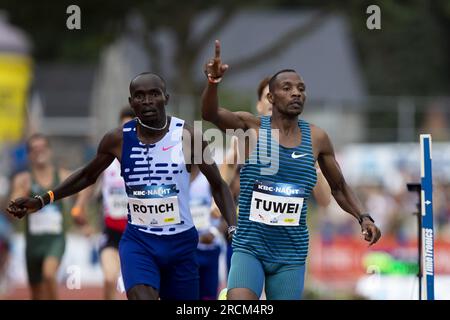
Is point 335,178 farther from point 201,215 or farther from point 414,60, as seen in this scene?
point 414,60

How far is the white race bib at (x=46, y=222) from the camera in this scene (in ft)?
44.6

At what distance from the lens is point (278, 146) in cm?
864

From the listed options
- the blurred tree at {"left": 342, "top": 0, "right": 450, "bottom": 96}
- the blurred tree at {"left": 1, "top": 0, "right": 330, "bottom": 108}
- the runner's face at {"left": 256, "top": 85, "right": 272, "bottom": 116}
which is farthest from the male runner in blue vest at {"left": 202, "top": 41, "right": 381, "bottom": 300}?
the blurred tree at {"left": 342, "top": 0, "right": 450, "bottom": 96}

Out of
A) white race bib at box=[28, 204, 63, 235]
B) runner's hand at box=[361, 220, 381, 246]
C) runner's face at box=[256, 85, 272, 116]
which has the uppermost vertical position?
runner's face at box=[256, 85, 272, 116]

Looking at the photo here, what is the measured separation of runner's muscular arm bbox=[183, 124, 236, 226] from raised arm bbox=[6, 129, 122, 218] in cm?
52

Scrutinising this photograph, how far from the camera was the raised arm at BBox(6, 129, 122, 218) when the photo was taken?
8.98 m

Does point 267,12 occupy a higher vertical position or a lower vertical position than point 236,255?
higher

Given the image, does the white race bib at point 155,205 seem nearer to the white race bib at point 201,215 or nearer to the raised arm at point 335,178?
the raised arm at point 335,178

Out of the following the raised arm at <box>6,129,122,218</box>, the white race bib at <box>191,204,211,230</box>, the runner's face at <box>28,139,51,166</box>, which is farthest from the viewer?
the runner's face at <box>28,139,51,166</box>

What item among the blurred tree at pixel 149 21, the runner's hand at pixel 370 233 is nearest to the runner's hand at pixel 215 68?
the runner's hand at pixel 370 233

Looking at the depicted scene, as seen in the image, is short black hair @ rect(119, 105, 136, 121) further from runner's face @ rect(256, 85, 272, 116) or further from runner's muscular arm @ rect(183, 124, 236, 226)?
runner's muscular arm @ rect(183, 124, 236, 226)

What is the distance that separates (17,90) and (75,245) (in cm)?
1413
